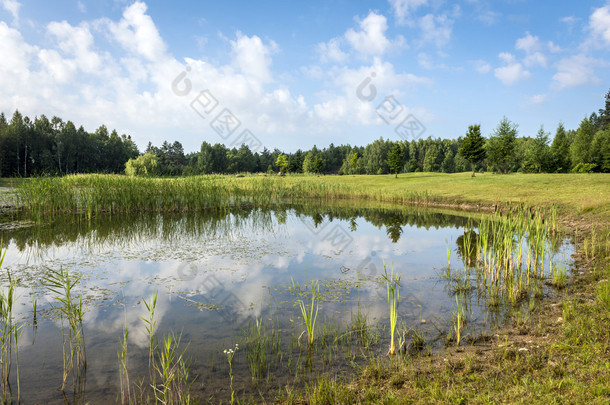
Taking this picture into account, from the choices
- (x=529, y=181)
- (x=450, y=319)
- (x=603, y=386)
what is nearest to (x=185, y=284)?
(x=450, y=319)

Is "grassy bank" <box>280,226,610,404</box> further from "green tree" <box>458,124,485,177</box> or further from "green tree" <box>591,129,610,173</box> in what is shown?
"green tree" <box>591,129,610,173</box>

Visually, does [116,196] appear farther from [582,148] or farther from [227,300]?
[582,148]

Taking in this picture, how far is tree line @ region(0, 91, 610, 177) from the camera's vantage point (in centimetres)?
4594

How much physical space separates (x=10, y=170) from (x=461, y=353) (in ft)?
216

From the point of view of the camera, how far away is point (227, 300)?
5.93 meters

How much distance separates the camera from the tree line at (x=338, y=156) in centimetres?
4594

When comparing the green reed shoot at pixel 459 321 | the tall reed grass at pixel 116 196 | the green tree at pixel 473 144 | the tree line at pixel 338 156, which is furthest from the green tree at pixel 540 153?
the green reed shoot at pixel 459 321

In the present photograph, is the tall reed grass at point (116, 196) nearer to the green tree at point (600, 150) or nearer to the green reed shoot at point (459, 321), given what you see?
the green reed shoot at point (459, 321)

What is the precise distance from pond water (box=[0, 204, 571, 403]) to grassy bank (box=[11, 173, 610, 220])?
2.87 meters

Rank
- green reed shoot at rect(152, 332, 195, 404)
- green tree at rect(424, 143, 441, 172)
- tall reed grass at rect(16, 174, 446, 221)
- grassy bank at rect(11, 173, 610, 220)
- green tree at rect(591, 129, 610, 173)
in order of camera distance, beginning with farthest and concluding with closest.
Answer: green tree at rect(424, 143, 441, 172) → green tree at rect(591, 129, 610, 173) → grassy bank at rect(11, 173, 610, 220) → tall reed grass at rect(16, 174, 446, 221) → green reed shoot at rect(152, 332, 195, 404)

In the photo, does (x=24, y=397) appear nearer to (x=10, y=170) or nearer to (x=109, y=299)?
(x=109, y=299)

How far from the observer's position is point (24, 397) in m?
3.28

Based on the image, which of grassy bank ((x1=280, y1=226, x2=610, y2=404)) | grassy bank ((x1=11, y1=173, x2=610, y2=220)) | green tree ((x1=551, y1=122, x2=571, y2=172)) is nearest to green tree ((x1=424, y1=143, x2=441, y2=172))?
green tree ((x1=551, y1=122, x2=571, y2=172))

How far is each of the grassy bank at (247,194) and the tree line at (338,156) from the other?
1008 centimetres
